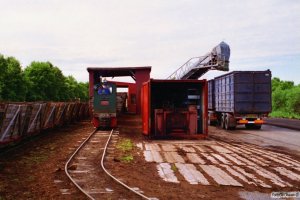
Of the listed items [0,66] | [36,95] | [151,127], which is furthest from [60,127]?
[36,95]

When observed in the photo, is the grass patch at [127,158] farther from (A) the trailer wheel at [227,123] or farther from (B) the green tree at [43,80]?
(B) the green tree at [43,80]

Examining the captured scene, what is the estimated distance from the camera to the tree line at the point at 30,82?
143 ft

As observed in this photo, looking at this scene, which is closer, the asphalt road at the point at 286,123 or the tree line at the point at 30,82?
the asphalt road at the point at 286,123

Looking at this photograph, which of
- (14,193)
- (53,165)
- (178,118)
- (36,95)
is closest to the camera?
(14,193)

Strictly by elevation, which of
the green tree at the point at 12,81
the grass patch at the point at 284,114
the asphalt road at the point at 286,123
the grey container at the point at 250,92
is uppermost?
the green tree at the point at 12,81

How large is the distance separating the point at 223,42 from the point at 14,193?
2137 cm

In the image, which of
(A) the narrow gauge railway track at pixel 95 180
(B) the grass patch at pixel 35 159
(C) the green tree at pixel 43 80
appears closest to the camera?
(A) the narrow gauge railway track at pixel 95 180

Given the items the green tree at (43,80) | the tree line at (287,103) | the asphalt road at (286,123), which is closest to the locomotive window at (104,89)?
the asphalt road at (286,123)

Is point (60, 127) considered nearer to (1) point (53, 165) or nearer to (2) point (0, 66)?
(1) point (53, 165)

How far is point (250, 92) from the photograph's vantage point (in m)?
21.8

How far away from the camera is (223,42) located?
2594 centimetres

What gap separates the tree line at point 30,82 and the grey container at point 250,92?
29.7m

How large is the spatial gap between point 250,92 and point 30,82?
38064 mm

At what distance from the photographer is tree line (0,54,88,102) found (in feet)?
143
